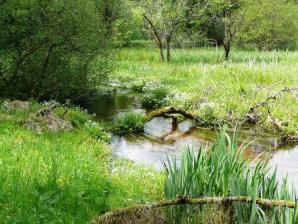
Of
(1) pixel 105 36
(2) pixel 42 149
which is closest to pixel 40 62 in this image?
(1) pixel 105 36

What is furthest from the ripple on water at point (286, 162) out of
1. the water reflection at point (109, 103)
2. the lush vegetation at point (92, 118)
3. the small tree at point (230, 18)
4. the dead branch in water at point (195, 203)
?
the small tree at point (230, 18)

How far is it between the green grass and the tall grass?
24.5 ft

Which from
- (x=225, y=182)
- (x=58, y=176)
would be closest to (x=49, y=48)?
(x=58, y=176)

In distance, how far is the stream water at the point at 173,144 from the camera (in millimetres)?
10898

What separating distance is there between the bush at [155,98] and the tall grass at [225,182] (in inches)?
435

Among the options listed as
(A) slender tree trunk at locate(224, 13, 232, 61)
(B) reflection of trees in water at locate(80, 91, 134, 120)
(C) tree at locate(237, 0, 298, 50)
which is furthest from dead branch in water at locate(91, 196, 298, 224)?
(C) tree at locate(237, 0, 298, 50)

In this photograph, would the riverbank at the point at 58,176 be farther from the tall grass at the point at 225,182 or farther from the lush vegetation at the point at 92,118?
the tall grass at the point at 225,182

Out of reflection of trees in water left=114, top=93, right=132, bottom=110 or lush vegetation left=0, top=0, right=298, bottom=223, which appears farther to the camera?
reflection of trees in water left=114, top=93, right=132, bottom=110

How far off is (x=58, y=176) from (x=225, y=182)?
2.66m

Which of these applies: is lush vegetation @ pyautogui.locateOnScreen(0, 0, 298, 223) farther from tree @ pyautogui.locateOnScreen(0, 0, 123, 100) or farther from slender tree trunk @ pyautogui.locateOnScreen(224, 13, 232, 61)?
slender tree trunk @ pyautogui.locateOnScreen(224, 13, 232, 61)

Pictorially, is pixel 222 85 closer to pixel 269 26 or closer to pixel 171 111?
pixel 171 111

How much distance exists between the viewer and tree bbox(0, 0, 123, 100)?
47.0ft

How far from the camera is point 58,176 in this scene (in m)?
7.30

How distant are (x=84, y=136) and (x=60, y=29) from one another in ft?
15.1
